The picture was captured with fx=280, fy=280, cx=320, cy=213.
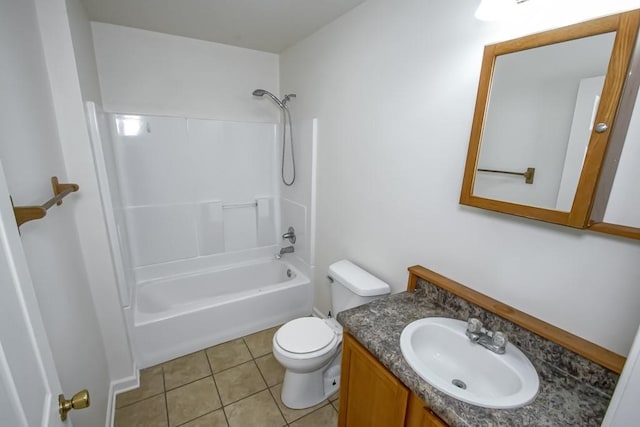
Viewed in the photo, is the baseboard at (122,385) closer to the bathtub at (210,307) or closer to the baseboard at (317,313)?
the bathtub at (210,307)

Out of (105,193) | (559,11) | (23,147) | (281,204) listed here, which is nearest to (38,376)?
(23,147)

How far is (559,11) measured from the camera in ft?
2.98

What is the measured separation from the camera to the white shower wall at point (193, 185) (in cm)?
232

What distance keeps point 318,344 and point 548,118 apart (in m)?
1.52

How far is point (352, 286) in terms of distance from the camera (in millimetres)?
1670

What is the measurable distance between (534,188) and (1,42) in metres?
1.88

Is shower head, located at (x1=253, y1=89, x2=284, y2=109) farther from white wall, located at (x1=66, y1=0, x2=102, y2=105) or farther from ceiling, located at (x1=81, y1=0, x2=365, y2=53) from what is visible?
white wall, located at (x1=66, y1=0, x2=102, y2=105)

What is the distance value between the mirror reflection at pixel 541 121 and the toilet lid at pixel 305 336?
117 cm

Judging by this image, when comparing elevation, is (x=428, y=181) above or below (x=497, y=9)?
below

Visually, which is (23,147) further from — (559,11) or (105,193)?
(559,11)

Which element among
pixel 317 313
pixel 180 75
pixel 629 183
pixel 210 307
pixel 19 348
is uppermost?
pixel 180 75

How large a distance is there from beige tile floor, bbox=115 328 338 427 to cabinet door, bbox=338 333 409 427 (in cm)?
50

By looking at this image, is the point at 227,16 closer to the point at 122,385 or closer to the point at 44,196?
the point at 44,196

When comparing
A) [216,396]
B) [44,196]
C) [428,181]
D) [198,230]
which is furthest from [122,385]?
[428,181]
